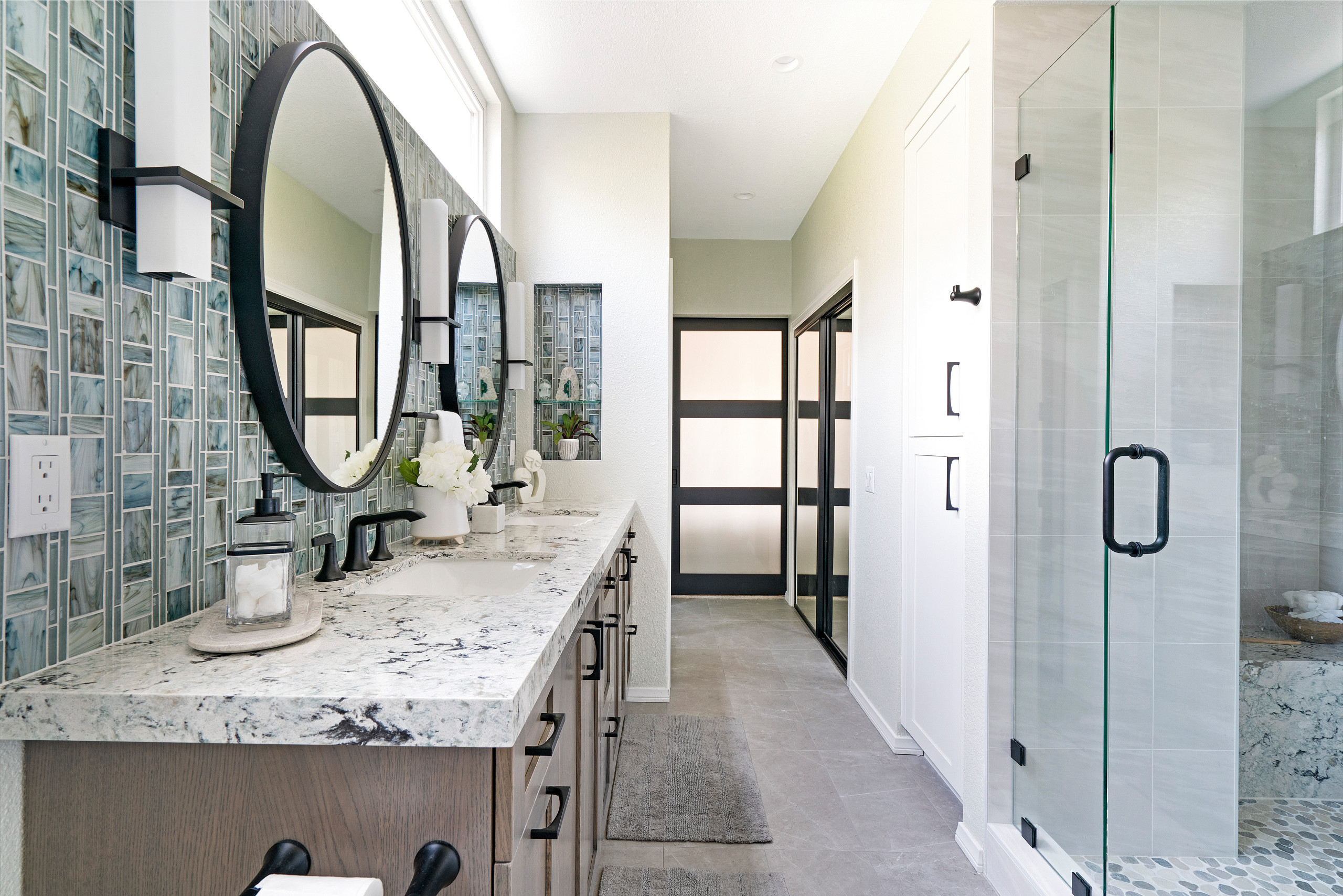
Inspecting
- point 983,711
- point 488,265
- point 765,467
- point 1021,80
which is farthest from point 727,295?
point 983,711

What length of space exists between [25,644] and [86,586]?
0.32ft

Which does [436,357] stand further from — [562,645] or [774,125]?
[774,125]

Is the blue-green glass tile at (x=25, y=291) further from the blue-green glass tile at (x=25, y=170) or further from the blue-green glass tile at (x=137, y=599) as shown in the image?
the blue-green glass tile at (x=137, y=599)

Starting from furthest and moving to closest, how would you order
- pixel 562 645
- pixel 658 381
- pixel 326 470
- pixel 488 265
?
pixel 658 381
pixel 488 265
pixel 326 470
pixel 562 645

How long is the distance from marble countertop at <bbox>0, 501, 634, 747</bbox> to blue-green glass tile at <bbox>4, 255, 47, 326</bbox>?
41 cm

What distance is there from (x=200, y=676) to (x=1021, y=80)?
7.25 ft

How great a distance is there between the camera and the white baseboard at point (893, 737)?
8.72 feet

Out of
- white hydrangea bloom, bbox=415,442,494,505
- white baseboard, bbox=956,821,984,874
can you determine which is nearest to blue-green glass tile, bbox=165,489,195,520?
white hydrangea bloom, bbox=415,442,494,505

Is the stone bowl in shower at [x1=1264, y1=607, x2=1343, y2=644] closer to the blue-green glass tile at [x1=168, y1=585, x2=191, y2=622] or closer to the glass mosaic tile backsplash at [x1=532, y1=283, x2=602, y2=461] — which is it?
the blue-green glass tile at [x1=168, y1=585, x2=191, y2=622]

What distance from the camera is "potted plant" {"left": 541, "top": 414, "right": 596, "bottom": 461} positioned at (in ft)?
10.4

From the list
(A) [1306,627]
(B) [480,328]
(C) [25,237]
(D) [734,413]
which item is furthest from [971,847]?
(D) [734,413]

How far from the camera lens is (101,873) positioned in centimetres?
72

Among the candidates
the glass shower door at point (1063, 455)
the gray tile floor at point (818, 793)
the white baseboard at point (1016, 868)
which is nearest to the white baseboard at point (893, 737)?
the gray tile floor at point (818, 793)

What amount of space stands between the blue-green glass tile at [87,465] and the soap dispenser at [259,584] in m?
0.17
